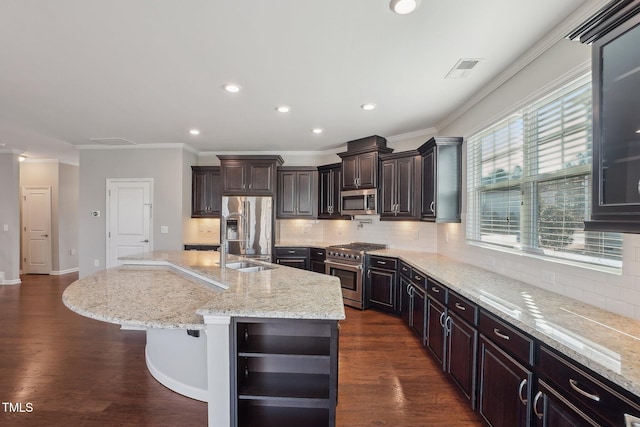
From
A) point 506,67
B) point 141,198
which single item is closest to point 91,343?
point 141,198

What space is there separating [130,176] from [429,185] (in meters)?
4.98

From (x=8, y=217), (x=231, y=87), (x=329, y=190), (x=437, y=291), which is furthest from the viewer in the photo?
(x=8, y=217)

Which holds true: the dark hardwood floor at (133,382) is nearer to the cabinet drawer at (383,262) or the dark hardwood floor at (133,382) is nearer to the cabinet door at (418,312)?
the cabinet door at (418,312)

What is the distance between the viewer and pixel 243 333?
1.65 meters

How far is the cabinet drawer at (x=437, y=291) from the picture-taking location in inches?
97.3

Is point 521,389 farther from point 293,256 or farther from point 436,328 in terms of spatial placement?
point 293,256

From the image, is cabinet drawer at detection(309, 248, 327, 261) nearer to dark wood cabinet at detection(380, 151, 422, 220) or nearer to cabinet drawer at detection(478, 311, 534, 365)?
dark wood cabinet at detection(380, 151, 422, 220)

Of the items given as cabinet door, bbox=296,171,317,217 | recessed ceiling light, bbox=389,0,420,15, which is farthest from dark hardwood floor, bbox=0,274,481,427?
recessed ceiling light, bbox=389,0,420,15

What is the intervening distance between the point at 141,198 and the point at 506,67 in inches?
217

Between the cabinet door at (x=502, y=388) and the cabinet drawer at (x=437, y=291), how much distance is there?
1.93ft

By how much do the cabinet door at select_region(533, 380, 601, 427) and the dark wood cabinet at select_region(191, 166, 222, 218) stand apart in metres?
5.08

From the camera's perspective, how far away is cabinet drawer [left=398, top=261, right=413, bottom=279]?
346 cm

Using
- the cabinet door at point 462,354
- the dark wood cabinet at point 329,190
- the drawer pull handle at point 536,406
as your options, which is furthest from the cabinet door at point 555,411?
the dark wood cabinet at point 329,190

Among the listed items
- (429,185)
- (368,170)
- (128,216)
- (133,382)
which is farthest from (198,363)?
(128,216)
